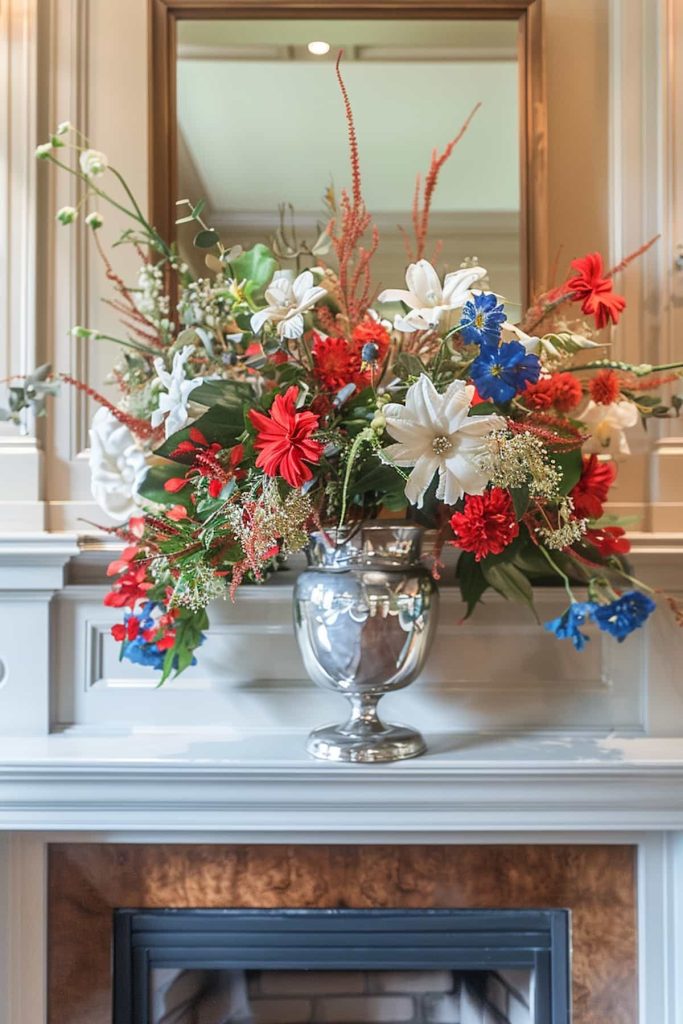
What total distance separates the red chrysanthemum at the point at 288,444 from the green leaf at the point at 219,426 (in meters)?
0.11

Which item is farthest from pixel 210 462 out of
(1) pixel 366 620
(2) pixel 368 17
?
(2) pixel 368 17

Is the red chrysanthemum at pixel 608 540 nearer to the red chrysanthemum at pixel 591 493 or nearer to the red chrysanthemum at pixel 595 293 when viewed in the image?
the red chrysanthemum at pixel 591 493

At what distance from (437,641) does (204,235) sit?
72 centimetres

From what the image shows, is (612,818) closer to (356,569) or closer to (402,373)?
(356,569)

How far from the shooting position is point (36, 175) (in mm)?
1490

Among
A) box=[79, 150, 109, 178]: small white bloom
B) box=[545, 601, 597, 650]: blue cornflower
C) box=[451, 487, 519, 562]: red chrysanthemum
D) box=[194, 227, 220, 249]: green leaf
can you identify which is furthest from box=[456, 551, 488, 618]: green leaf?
box=[79, 150, 109, 178]: small white bloom

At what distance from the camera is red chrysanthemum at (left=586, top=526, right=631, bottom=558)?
1.21m

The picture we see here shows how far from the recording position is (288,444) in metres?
1.02

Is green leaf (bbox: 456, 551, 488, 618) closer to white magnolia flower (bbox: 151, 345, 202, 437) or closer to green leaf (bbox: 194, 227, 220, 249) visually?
white magnolia flower (bbox: 151, 345, 202, 437)

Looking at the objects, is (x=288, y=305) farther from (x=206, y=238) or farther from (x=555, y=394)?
(x=555, y=394)

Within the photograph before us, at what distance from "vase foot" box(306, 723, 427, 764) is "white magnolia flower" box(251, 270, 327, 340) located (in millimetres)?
565

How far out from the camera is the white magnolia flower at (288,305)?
44.6 inches

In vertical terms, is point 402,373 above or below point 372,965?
above

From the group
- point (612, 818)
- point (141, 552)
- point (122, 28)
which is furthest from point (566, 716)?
point (122, 28)
